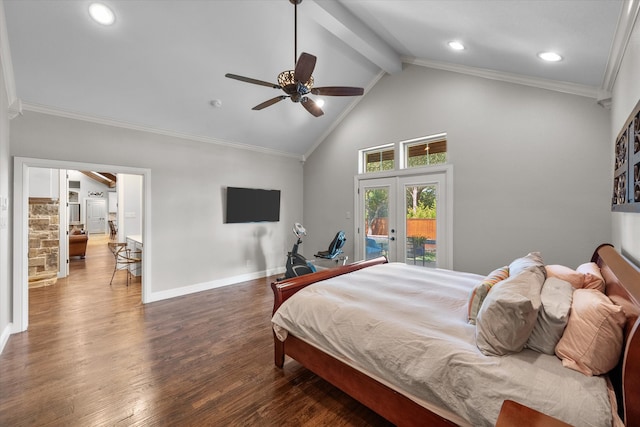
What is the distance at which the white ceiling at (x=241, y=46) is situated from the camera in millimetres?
2338

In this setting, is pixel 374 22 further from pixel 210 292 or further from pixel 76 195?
pixel 76 195

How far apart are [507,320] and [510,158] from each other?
2998 millimetres

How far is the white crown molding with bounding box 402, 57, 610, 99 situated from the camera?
2.98m

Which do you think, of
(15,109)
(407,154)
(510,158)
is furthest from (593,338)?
(15,109)

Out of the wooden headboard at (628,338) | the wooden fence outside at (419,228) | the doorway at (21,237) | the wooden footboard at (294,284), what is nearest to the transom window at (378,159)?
the wooden fence outside at (419,228)

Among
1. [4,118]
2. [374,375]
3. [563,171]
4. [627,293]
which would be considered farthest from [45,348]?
[563,171]

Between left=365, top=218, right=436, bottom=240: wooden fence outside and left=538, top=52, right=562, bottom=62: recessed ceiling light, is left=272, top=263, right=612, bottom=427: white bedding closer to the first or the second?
left=365, top=218, right=436, bottom=240: wooden fence outside

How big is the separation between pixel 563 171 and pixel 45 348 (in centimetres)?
591

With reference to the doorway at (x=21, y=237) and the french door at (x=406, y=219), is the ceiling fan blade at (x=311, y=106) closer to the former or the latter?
the french door at (x=406, y=219)

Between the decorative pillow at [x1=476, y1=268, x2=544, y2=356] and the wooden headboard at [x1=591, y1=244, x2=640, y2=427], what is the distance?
12.2 inches

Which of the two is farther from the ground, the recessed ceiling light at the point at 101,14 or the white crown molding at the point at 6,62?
the recessed ceiling light at the point at 101,14

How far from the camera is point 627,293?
1.21 m

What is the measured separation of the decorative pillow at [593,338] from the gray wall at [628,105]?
1.02 meters

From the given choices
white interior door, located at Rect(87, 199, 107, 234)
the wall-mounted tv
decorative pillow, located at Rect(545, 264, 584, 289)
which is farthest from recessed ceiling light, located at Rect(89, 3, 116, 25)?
white interior door, located at Rect(87, 199, 107, 234)
